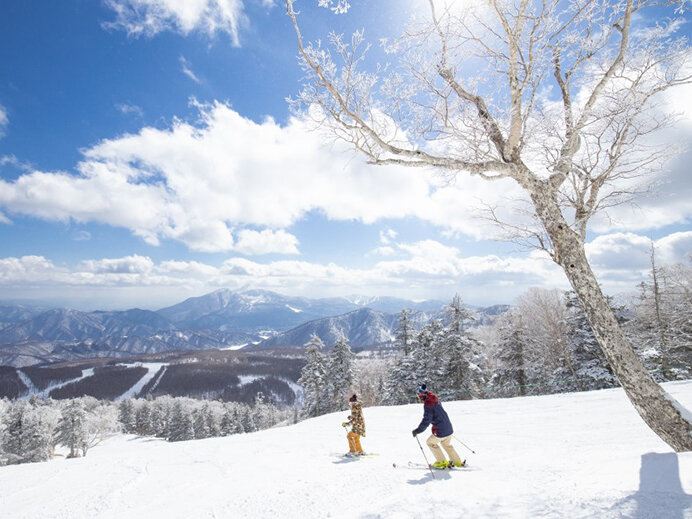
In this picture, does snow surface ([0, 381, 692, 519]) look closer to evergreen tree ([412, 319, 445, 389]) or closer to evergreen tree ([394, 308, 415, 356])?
evergreen tree ([412, 319, 445, 389])

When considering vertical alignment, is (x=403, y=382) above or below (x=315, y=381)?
above

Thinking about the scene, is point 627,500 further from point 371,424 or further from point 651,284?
point 651,284

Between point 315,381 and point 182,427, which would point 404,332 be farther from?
point 182,427

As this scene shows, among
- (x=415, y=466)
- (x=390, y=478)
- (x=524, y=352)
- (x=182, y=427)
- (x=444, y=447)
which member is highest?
(x=444, y=447)

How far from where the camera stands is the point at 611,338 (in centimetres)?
502

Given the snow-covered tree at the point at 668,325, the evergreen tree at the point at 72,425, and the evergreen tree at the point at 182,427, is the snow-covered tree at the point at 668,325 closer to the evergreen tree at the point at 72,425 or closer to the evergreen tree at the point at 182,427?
the evergreen tree at the point at 72,425

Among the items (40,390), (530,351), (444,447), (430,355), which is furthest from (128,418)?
(40,390)

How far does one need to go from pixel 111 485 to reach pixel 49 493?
1.26 m

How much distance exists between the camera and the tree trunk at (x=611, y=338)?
15.3ft

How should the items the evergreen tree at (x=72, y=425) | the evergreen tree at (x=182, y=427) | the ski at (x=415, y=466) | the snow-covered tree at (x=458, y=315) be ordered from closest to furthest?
the ski at (x=415, y=466) → the snow-covered tree at (x=458, y=315) → the evergreen tree at (x=72, y=425) → the evergreen tree at (x=182, y=427)

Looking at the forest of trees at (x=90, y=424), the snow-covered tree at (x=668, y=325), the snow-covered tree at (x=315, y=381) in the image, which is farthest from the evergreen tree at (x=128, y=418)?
the snow-covered tree at (x=668, y=325)

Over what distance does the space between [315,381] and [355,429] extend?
26.4m

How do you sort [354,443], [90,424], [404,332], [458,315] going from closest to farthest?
[354,443]
[458,315]
[404,332]
[90,424]

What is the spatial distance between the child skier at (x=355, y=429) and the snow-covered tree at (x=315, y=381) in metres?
24.2
